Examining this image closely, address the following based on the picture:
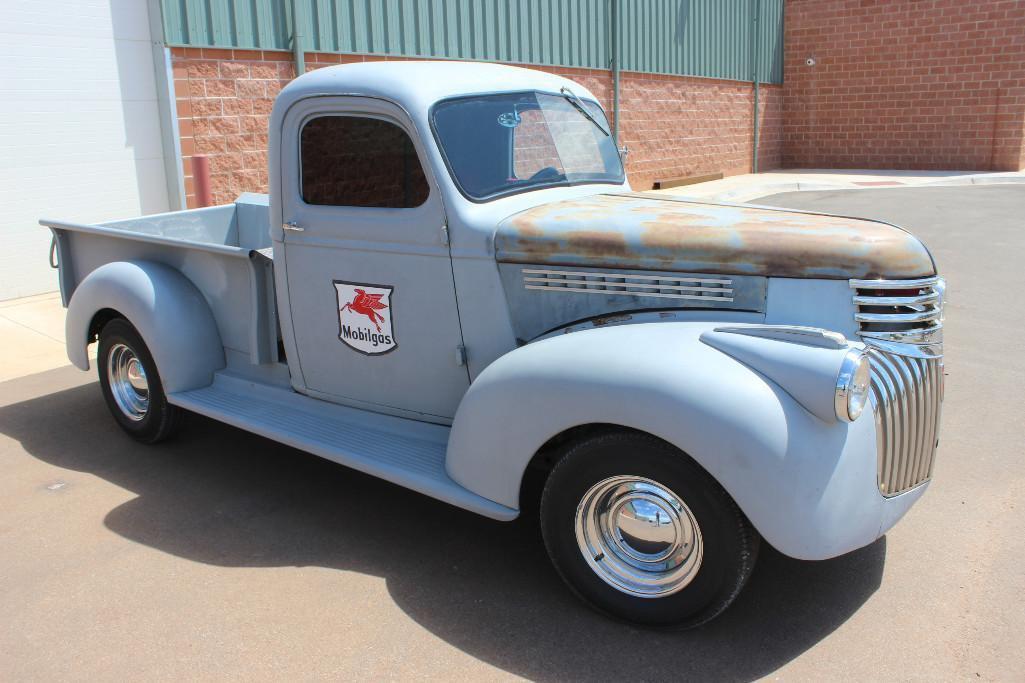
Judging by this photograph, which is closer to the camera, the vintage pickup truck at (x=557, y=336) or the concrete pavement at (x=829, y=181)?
the vintage pickup truck at (x=557, y=336)

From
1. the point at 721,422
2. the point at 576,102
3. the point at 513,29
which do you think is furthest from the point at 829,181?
the point at 721,422

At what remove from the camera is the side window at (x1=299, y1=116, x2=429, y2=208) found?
3.68 metres

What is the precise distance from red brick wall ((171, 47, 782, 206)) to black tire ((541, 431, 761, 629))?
649cm

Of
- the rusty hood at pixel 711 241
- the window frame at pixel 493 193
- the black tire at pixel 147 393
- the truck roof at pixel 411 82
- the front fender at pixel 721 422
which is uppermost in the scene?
the truck roof at pixel 411 82

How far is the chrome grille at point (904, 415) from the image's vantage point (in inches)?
115

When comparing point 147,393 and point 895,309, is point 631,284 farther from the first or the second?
point 147,393

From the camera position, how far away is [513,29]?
1198 cm

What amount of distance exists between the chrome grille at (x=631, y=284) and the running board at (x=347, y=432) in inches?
31.8

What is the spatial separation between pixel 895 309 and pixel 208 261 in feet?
10.3

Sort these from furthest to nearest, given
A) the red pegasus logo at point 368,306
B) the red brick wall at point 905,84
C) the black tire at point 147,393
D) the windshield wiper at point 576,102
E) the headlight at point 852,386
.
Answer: the red brick wall at point 905,84 < the black tire at point 147,393 < the windshield wiper at point 576,102 < the red pegasus logo at point 368,306 < the headlight at point 852,386

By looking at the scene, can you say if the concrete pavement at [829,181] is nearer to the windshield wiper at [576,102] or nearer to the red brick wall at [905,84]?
the red brick wall at [905,84]

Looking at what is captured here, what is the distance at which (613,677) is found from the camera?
2805 millimetres

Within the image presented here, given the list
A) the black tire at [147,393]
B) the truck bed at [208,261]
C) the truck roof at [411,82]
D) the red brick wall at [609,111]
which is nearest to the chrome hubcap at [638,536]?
the truck roof at [411,82]

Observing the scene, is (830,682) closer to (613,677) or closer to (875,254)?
(613,677)
